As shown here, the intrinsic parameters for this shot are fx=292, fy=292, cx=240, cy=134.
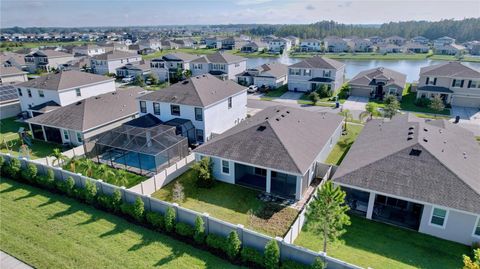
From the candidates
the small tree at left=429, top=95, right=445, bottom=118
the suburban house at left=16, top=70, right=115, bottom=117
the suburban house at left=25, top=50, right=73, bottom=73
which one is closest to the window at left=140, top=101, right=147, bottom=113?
the suburban house at left=16, top=70, right=115, bottom=117

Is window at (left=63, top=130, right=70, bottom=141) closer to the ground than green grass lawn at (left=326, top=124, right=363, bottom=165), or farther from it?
farther from it

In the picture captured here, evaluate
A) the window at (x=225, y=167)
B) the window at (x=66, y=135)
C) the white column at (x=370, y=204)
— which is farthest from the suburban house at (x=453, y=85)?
the window at (x=66, y=135)

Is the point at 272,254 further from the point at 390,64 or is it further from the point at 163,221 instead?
the point at 390,64

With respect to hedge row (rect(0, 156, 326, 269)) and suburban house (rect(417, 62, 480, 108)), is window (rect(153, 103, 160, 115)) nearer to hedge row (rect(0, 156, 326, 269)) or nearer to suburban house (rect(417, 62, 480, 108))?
hedge row (rect(0, 156, 326, 269))

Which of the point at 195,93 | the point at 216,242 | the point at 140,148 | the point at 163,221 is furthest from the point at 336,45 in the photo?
the point at 216,242

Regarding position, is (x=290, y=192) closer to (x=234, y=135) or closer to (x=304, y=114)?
(x=234, y=135)

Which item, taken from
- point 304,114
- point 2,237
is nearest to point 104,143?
point 2,237

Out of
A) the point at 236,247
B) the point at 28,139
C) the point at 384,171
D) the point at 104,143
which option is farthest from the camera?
the point at 28,139

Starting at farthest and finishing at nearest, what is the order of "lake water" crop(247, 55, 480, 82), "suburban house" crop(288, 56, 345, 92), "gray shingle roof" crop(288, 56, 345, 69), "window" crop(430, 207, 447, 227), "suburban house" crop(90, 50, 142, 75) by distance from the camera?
"lake water" crop(247, 55, 480, 82) → "suburban house" crop(90, 50, 142, 75) → "gray shingle roof" crop(288, 56, 345, 69) → "suburban house" crop(288, 56, 345, 92) → "window" crop(430, 207, 447, 227)
